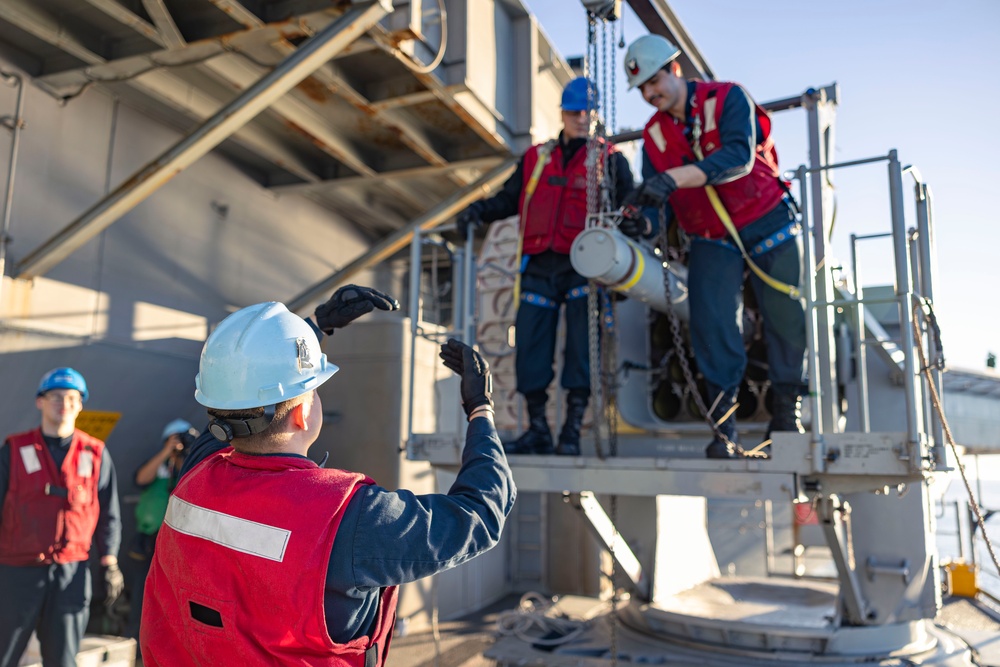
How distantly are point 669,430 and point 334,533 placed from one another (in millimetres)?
3672

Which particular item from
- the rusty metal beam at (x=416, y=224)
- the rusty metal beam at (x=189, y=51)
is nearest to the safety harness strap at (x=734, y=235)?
the rusty metal beam at (x=189, y=51)

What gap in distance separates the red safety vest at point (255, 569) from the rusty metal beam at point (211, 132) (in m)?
4.02

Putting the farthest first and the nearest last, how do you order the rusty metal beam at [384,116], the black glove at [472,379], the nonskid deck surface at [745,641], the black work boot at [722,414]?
the rusty metal beam at [384,116] → the nonskid deck surface at [745,641] → the black work boot at [722,414] → the black glove at [472,379]

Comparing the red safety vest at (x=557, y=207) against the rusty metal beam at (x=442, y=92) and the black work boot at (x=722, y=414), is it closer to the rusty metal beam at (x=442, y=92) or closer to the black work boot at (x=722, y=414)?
the black work boot at (x=722, y=414)

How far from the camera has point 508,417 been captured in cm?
527

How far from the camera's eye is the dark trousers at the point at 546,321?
13.6 feet

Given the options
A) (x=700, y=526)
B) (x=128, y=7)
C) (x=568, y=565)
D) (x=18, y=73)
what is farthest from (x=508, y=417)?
(x=568, y=565)

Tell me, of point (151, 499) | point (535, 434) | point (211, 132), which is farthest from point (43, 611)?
point (211, 132)

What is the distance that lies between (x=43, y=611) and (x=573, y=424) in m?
2.81

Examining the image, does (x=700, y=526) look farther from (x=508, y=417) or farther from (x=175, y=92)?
(x=175, y=92)

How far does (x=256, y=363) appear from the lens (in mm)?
1622

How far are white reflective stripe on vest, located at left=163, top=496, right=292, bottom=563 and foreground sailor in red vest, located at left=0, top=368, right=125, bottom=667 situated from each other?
292 centimetres

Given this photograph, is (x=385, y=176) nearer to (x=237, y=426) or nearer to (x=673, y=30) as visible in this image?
(x=673, y=30)

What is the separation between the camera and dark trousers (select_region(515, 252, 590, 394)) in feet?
13.6
